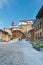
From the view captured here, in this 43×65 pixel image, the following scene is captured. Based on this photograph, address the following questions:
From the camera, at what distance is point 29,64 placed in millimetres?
7930

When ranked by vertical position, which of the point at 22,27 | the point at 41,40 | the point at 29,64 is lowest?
the point at 29,64

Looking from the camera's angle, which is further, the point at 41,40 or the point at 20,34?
the point at 20,34

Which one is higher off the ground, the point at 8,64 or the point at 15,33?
the point at 15,33

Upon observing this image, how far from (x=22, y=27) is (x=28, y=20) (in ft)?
55.6

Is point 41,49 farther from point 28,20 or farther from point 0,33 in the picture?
point 28,20

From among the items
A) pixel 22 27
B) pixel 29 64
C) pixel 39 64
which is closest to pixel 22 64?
pixel 29 64

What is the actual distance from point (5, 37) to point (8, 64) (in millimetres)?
50528

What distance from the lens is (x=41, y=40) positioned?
53.9 ft

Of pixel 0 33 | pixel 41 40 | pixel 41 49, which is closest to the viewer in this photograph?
pixel 41 49

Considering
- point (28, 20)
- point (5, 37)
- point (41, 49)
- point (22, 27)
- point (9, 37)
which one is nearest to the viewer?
point (41, 49)

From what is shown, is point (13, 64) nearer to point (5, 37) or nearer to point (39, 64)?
point (39, 64)

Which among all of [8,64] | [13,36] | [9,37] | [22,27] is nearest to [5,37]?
[9,37]

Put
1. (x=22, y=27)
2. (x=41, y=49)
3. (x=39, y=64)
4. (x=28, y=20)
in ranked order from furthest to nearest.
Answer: (x=28, y=20) → (x=22, y=27) → (x=41, y=49) → (x=39, y=64)

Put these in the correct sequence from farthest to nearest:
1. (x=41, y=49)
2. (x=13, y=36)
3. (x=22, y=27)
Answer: (x=22, y=27) → (x=13, y=36) → (x=41, y=49)
